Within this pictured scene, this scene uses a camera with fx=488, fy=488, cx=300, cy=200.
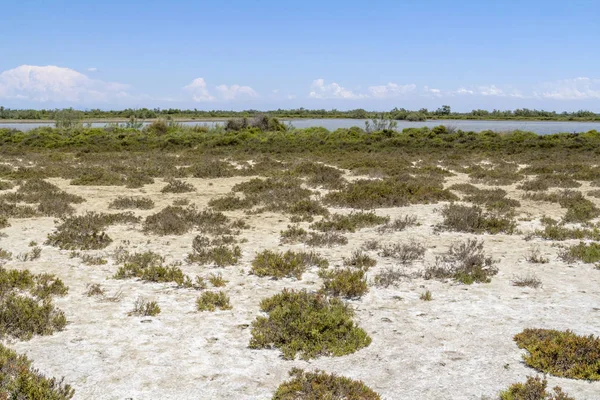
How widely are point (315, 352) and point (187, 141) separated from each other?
4005 cm

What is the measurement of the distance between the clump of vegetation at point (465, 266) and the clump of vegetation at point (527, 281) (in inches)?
16.7

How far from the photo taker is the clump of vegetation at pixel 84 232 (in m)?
11.3

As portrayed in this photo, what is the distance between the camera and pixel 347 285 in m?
8.41

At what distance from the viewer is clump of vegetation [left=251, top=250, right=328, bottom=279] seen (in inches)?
372

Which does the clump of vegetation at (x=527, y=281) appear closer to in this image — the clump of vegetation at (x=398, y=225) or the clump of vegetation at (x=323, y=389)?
the clump of vegetation at (x=398, y=225)

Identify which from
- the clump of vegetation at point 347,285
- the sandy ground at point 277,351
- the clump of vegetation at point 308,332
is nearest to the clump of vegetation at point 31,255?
the sandy ground at point 277,351

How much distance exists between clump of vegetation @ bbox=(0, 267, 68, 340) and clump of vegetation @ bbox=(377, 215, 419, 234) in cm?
814

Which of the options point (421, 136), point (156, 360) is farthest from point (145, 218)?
point (421, 136)

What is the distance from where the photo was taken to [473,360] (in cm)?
612

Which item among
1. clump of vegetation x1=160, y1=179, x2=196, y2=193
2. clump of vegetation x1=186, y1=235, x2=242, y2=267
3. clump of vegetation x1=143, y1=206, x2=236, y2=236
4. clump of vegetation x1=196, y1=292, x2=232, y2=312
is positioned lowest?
clump of vegetation x1=196, y1=292, x2=232, y2=312

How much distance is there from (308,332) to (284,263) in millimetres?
3031

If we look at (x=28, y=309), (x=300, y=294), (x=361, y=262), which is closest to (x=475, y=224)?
(x=361, y=262)

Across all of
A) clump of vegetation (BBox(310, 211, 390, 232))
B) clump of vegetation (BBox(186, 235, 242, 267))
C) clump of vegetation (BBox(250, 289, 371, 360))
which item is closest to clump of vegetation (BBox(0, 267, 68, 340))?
clump of vegetation (BBox(186, 235, 242, 267))

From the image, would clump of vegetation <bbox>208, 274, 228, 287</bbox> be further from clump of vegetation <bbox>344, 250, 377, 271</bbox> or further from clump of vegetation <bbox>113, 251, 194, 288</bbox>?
clump of vegetation <bbox>344, 250, 377, 271</bbox>
